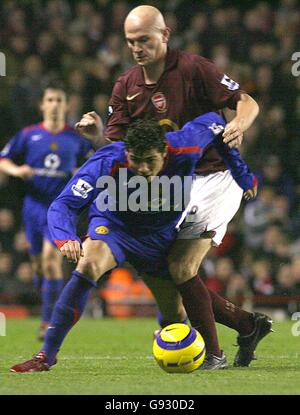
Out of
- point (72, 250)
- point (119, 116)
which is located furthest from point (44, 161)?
point (72, 250)

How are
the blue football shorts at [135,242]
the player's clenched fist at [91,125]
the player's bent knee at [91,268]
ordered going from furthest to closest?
the player's clenched fist at [91,125], the blue football shorts at [135,242], the player's bent knee at [91,268]

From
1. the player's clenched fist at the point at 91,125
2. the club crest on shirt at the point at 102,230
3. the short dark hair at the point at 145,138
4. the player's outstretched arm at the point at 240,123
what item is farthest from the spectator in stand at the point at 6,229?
the short dark hair at the point at 145,138

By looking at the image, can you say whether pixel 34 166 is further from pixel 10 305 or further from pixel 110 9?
pixel 110 9

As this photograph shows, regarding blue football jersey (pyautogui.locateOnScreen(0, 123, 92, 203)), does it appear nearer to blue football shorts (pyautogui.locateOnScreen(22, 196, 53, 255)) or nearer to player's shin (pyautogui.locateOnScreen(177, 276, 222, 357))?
blue football shorts (pyautogui.locateOnScreen(22, 196, 53, 255))

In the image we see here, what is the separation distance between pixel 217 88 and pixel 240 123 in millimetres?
463

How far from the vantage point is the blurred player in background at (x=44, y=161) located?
9.70 meters

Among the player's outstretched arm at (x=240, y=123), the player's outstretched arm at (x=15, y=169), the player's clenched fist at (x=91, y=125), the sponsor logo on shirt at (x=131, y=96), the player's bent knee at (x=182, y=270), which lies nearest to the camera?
the player's outstretched arm at (x=240, y=123)

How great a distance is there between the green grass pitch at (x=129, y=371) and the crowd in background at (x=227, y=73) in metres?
2.75

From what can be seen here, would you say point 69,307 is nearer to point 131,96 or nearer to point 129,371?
point 129,371

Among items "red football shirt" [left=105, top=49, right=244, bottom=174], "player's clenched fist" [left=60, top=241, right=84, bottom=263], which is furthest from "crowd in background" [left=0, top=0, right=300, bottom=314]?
"player's clenched fist" [left=60, top=241, right=84, bottom=263]

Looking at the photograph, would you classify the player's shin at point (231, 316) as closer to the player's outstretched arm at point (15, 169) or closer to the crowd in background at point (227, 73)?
the player's outstretched arm at point (15, 169)

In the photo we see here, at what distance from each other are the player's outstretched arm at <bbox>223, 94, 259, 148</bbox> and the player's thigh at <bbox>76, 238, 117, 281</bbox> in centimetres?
96

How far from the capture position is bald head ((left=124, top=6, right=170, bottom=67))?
256 inches

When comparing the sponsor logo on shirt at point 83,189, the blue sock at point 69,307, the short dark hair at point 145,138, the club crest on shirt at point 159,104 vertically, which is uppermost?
the club crest on shirt at point 159,104
